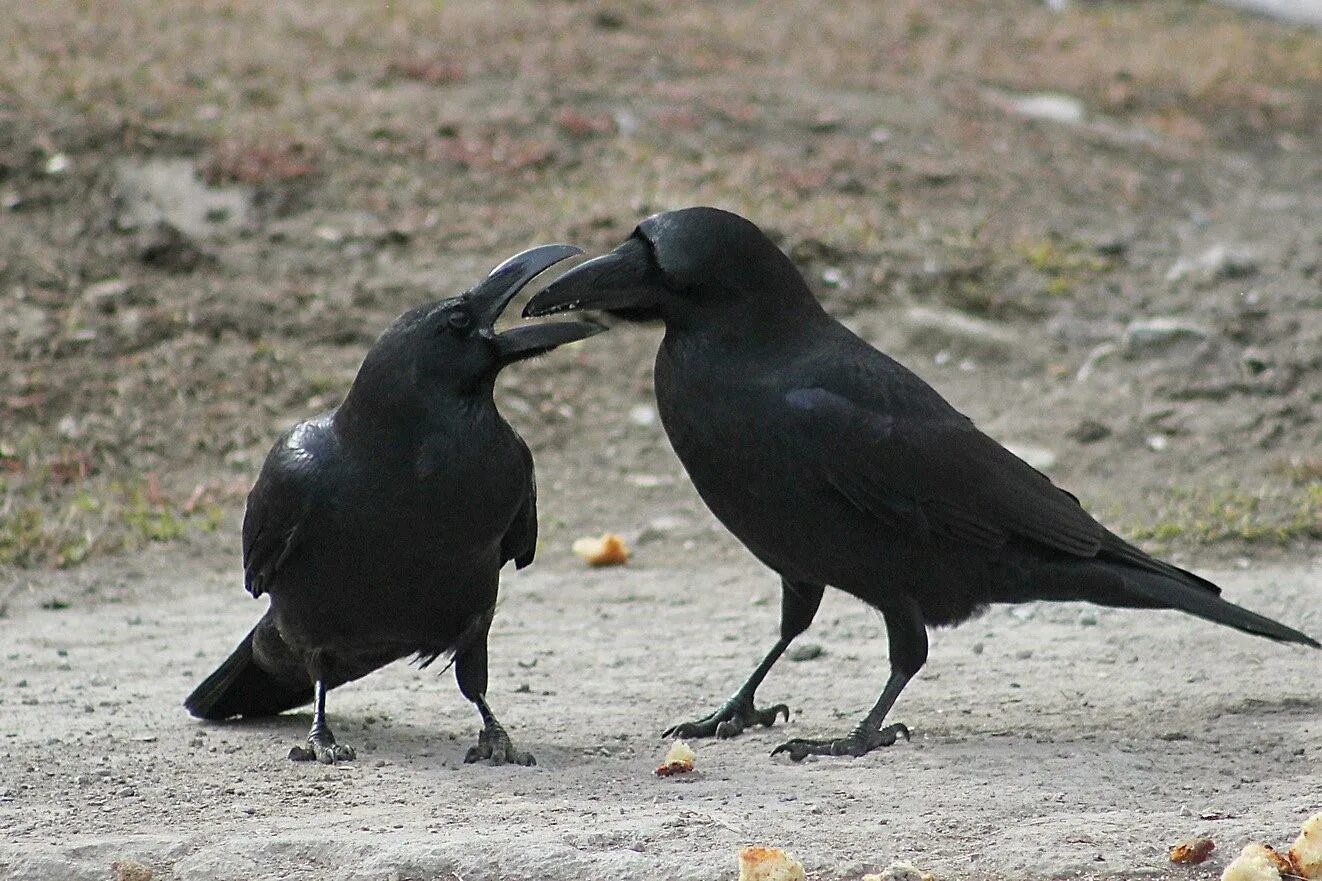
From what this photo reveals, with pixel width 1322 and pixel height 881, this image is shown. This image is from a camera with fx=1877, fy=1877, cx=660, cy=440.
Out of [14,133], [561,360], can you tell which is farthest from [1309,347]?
[14,133]

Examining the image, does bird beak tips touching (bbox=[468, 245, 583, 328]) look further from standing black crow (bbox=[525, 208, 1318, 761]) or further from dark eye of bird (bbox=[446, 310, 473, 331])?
standing black crow (bbox=[525, 208, 1318, 761])

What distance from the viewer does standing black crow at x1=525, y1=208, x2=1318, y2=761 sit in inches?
191

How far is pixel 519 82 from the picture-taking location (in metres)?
12.0

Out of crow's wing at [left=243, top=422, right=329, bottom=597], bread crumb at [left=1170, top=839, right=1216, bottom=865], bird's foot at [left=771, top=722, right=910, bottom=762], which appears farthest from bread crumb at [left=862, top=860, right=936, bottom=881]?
crow's wing at [left=243, top=422, right=329, bottom=597]

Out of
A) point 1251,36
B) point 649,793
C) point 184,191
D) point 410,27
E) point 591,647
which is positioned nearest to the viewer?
point 649,793

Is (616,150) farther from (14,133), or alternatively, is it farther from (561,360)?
(14,133)

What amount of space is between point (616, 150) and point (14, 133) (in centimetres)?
336

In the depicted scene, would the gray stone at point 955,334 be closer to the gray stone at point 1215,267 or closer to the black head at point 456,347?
the gray stone at point 1215,267

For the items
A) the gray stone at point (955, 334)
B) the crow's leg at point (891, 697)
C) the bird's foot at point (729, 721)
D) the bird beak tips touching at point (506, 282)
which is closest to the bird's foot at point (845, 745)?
the crow's leg at point (891, 697)

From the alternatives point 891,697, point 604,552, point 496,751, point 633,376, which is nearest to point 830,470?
point 891,697

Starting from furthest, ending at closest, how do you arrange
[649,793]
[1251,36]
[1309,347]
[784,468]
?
1. [1251,36]
2. [1309,347]
3. [784,468]
4. [649,793]

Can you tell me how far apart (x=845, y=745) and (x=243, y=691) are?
5.47ft

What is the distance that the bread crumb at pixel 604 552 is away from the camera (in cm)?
726

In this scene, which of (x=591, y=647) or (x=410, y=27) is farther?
(x=410, y=27)
